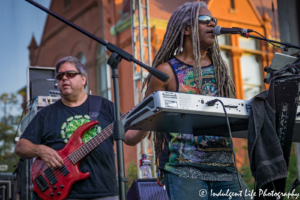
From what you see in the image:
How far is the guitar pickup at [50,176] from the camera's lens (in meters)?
3.44

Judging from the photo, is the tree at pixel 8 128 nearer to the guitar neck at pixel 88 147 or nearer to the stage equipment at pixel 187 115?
the guitar neck at pixel 88 147

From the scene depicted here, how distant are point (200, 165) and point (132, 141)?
1.88 feet

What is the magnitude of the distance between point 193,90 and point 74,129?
54.4 inches

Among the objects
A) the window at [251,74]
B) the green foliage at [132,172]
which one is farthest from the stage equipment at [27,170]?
the window at [251,74]

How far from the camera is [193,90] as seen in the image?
8.33ft

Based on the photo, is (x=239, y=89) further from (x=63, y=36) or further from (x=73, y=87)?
(x=73, y=87)

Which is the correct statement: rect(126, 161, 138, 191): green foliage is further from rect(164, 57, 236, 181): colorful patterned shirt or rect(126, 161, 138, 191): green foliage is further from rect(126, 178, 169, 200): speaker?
rect(164, 57, 236, 181): colorful patterned shirt

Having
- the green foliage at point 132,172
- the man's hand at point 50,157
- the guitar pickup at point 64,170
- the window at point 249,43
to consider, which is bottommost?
the green foliage at point 132,172

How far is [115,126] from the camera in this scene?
2.21 m

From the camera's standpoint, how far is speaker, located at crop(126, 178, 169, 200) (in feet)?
13.0

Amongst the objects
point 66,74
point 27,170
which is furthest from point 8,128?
point 66,74

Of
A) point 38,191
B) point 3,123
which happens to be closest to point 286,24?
point 38,191

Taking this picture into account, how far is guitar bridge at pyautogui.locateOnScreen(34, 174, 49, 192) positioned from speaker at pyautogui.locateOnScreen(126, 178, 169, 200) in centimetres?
93

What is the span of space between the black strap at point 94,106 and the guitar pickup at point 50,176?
23.0 inches
